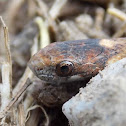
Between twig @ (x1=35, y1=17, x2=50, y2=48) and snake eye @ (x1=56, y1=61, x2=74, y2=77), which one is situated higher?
twig @ (x1=35, y1=17, x2=50, y2=48)

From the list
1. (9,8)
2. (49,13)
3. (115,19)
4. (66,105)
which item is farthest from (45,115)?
(9,8)

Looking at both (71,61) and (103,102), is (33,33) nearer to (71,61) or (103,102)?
(71,61)

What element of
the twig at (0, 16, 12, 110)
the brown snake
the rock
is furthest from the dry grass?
the rock

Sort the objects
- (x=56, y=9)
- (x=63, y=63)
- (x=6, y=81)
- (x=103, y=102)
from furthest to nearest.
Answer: (x=56, y=9) < (x=6, y=81) < (x=63, y=63) < (x=103, y=102)

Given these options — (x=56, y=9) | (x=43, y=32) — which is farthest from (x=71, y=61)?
(x=56, y=9)

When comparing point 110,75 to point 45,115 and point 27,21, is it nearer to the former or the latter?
point 45,115

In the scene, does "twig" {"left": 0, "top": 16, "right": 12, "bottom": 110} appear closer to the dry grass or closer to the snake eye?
the dry grass

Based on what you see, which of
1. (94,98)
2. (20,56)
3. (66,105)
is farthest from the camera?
(20,56)
